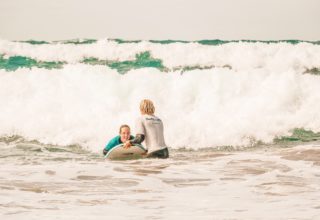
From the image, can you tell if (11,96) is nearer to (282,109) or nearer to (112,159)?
(282,109)

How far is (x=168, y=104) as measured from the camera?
1803 cm

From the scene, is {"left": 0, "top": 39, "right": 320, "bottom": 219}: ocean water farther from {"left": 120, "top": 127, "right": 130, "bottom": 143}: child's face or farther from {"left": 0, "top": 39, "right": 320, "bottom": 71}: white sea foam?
{"left": 120, "top": 127, "right": 130, "bottom": 143}: child's face

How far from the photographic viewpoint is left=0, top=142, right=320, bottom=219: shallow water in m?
5.48

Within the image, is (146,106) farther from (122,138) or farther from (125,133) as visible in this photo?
(122,138)

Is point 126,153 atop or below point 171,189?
atop

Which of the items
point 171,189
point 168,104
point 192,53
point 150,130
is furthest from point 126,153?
point 192,53

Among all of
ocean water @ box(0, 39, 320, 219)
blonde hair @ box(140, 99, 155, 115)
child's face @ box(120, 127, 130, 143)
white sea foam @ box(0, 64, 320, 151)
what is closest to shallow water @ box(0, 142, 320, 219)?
ocean water @ box(0, 39, 320, 219)

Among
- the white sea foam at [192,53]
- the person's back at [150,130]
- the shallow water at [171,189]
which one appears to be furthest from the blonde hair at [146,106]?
the white sea foam at [192,53]

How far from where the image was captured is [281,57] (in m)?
23.0

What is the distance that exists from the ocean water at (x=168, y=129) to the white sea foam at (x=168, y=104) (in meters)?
0.04

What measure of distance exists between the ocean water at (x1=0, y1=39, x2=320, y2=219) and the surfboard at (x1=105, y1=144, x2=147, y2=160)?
395 millimetres

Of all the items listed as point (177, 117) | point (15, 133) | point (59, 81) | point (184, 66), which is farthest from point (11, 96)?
point (184, 66)

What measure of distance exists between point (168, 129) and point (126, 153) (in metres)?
5.80

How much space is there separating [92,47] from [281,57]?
11137 mm
